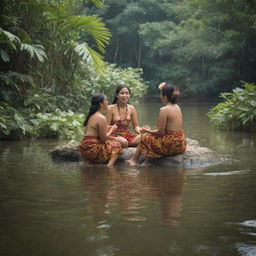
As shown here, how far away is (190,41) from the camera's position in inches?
1555

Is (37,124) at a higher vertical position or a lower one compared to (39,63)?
lower

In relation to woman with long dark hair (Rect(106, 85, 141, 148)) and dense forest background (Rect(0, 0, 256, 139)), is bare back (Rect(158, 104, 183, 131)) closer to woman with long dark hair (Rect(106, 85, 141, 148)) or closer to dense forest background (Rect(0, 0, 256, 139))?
woman with long dark hair (Rect(106, 85, 141, 148))

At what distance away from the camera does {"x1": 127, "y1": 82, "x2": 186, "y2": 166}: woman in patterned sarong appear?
8.91 m

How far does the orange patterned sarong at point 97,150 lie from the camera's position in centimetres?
898

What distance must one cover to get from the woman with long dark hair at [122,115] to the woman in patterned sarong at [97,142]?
0.48 m

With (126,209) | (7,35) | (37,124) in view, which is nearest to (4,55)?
(7,35)

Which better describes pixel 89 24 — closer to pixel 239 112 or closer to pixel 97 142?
pixel 239 112

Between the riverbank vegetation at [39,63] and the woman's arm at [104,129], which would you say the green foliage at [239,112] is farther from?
the woman's arm at [104,129]

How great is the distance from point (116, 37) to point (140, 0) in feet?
14.0

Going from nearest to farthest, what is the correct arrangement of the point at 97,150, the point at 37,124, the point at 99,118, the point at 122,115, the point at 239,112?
1. the point at 99,118
2. the point at 97,150
3. the point at 122,115
4. the point at 37,124
5. the point at 239,112

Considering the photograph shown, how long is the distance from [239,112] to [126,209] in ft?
31.0

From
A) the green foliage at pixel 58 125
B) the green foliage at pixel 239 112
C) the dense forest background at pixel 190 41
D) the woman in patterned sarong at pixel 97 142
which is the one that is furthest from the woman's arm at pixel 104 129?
the dense forest background at pixel 190 41

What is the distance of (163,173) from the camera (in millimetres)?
8180

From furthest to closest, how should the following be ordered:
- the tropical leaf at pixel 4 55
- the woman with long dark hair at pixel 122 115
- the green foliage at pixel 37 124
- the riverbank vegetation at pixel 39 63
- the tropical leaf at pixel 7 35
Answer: the riverbank vegetation at pixel 39 63 < the green foliage at pixel 37 124 < the tropical leaf at pixel 4 55 < the tropical leaf at pixel 7 35 < the woman with long dark hair at pixel 122 115
